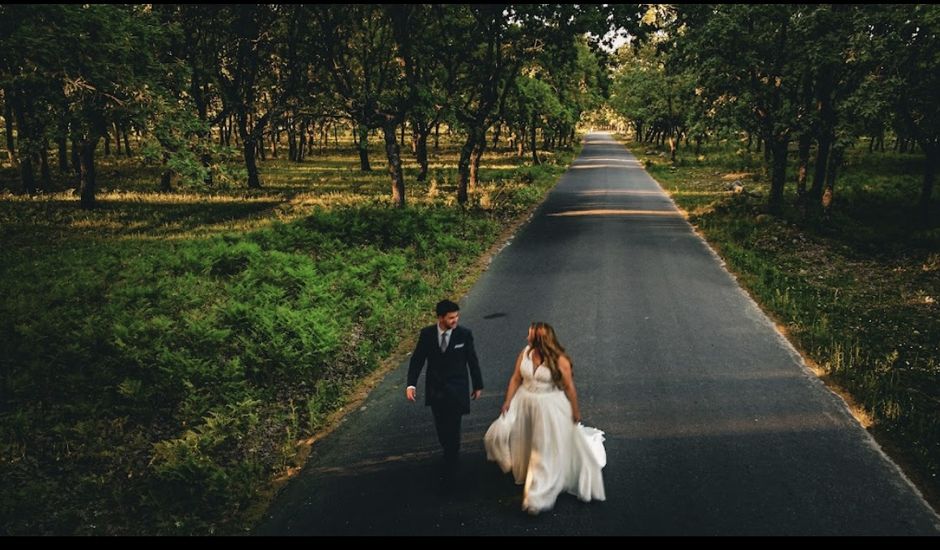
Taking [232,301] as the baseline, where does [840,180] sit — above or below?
above

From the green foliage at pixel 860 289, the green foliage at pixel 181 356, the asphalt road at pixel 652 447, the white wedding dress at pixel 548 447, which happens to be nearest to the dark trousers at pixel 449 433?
the asphalt road at pixel 652 447

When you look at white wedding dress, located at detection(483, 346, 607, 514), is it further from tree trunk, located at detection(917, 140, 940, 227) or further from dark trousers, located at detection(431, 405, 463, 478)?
Answer: tree trunk, located at detection(917, 140, 940, 227)

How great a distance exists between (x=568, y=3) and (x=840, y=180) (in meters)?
24.0

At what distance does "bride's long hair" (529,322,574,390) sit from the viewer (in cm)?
533

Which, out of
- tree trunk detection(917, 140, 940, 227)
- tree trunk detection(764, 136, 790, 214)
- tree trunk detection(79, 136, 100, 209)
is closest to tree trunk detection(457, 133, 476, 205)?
tree trunk detection(764, 136, 790, 214)

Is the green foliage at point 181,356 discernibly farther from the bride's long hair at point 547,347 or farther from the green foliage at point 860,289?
the green foliage at point 860,289

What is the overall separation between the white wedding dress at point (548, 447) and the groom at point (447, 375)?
0.61 metres

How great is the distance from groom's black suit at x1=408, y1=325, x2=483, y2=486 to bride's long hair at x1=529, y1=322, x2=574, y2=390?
0.75 m

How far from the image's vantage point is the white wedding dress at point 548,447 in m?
5.39

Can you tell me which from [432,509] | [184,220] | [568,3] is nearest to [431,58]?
[568,3]

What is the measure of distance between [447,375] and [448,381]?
2.5 inches

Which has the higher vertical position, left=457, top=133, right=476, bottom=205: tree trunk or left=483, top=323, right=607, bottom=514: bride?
left=457, top=133, right=476, bottom=205: tree trunk

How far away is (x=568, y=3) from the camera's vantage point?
19234mm
